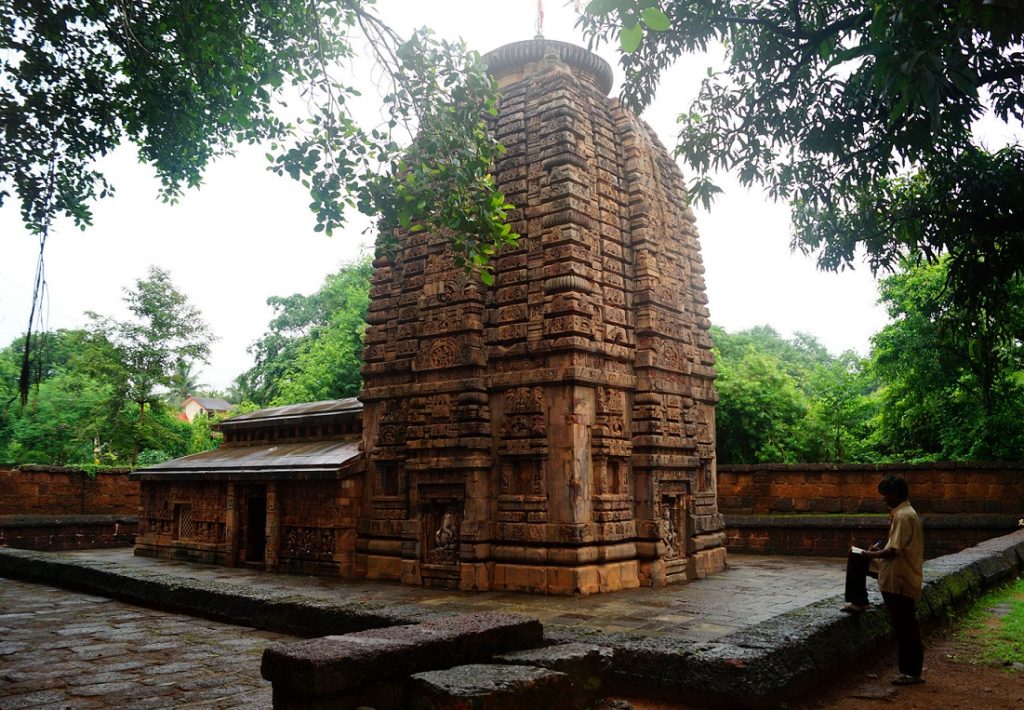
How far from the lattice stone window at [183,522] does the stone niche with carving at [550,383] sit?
17.7 feet

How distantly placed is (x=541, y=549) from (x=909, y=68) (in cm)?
695

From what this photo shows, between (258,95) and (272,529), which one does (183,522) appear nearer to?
(272,529)

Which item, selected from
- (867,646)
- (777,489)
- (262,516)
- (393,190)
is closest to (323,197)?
(393,190)

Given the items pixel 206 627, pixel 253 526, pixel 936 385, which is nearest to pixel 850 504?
pixel 936 385

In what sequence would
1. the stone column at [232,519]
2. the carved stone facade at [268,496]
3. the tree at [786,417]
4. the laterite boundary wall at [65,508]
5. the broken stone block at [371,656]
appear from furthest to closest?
1. the tree at [786,417]
2. the laterite boundary wall at [65,508]
3. the stone column at [232,519]
4. the carved stone facade at [268,496]
5. the broken stone block at [371,656]

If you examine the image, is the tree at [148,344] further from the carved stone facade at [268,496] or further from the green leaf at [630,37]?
the green leaf at [630,37]

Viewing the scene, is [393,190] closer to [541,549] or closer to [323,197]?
[323,197]

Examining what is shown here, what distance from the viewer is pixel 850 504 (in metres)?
14.9

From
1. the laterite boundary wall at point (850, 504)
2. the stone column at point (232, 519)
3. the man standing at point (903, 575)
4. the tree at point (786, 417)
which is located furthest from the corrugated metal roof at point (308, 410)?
the tree at point (786, 417)

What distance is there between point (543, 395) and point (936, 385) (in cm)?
1426

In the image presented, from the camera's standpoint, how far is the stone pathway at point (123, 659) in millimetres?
4861

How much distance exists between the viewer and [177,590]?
8250mm

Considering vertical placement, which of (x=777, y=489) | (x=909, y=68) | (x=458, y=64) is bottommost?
(x=777, y=489)

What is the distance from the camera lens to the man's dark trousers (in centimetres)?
547
